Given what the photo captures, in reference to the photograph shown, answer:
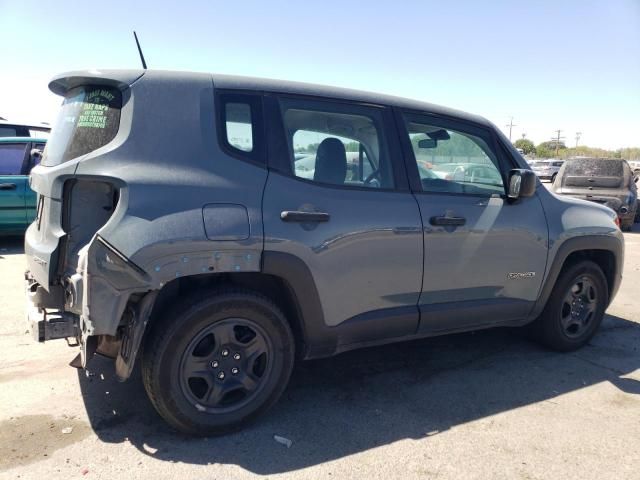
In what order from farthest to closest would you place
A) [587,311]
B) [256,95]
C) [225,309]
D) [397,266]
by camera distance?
[587,311], [397,266], [256,95], [225,309]

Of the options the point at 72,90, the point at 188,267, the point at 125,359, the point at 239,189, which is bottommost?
the point at 125,359

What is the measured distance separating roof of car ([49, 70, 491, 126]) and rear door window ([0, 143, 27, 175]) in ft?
17.9

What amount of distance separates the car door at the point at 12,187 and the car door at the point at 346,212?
6.31m

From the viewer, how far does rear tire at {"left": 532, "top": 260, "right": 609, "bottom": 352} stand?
419 cm

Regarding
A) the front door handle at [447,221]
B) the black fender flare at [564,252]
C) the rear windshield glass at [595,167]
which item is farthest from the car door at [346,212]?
the rear windshield glass at [595,167]

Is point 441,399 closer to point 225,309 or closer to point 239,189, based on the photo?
point 225,309

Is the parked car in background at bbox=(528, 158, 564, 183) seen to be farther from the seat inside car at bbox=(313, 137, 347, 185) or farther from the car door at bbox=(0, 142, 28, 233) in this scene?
the seat inside car at bbox=(313, 137, 347, 185)

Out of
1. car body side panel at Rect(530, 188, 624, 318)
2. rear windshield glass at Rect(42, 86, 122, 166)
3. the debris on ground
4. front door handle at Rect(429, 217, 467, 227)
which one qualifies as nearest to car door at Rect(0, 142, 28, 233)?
rear windshield glass at Rect(42, 86, 122, 166)

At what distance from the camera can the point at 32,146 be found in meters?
7.90

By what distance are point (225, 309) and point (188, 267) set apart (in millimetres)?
326

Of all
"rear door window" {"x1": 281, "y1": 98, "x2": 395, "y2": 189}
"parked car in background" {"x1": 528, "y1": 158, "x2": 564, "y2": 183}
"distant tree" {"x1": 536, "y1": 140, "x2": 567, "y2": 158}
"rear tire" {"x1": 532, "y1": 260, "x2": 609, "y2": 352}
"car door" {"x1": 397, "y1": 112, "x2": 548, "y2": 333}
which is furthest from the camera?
"distant tree" {"x1": 536, "y1": 140, "x2": 567, "y2": 158}

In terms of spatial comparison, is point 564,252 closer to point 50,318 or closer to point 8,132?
point 50,318

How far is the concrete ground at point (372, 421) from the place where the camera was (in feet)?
8.67

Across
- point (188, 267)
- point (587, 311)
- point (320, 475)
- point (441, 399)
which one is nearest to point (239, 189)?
point (188, 267)
